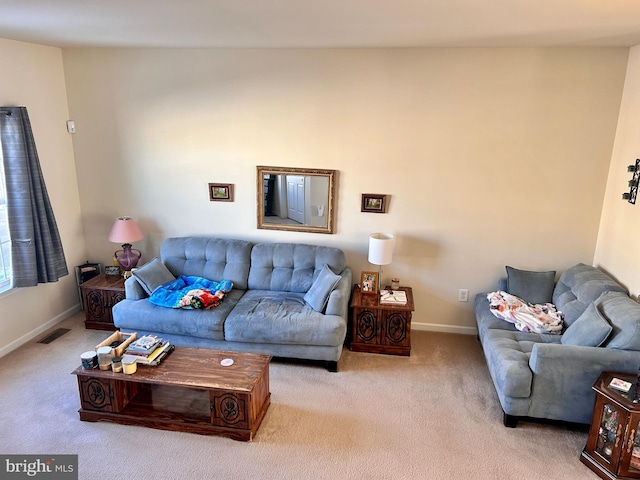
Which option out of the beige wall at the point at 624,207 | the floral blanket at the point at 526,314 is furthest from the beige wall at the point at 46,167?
the beige wall at the point at 624,207

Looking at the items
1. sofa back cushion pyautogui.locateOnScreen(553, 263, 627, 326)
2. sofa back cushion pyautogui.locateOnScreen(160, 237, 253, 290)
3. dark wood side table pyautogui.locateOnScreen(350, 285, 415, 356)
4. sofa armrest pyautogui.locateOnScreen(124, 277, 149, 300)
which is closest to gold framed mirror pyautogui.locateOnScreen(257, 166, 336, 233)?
sofa back cushion pyautogui.locateOnScreen(160, 237, 253, 290)

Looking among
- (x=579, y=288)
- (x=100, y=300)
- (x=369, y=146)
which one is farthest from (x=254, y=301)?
(x=579, y=288)

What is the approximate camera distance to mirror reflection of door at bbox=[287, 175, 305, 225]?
4141mm

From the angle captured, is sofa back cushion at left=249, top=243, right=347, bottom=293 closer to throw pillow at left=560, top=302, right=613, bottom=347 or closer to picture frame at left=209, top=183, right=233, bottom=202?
picture frame at left=209, top=183, right=233, bottom=202

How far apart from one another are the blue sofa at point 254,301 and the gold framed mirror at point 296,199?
250 mm

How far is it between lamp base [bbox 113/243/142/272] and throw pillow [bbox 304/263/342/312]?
1.78 metres

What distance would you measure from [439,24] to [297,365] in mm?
2671

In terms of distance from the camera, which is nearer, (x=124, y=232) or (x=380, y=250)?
(x=380, y=250)

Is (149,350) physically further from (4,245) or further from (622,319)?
(622,319)

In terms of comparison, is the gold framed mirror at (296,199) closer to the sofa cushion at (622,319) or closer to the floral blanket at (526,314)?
the floral blanket at (526,314)

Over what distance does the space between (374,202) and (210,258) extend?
5.34 ft

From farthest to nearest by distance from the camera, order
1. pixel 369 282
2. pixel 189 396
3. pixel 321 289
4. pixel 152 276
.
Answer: pixel 369 282 → pixel 152 276 → pixel 321 289 → pixel 189 396

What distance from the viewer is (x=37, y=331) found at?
403cm

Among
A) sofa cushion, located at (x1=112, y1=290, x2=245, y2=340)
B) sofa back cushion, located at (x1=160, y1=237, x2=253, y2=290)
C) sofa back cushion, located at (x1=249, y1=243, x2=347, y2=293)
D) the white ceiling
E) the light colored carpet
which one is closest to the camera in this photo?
the white ceiling
